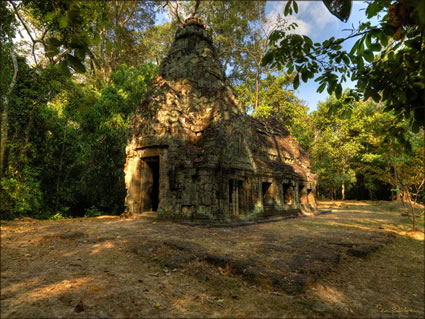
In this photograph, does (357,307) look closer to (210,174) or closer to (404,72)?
(404,72)

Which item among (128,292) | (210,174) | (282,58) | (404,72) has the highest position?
(282,58)

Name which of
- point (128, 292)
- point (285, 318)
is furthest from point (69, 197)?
point (285, 318)

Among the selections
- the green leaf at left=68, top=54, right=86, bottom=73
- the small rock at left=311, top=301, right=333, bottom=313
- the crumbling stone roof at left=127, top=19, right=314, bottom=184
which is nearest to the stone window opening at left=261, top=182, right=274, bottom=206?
the crumbling stone roof at left=127, top=19, right=314, bottom=184

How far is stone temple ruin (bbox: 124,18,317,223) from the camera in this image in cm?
1120

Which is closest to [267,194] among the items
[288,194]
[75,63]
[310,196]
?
[288,194]

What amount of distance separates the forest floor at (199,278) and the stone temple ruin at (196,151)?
12.9 feet

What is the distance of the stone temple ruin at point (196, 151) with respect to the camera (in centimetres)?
1120

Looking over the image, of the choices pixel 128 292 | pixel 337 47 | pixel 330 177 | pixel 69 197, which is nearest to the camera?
pixel 337 47

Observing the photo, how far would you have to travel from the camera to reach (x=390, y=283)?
17.3 ft

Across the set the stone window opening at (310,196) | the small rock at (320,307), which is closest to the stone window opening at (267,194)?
the stone window opening at (310,196)

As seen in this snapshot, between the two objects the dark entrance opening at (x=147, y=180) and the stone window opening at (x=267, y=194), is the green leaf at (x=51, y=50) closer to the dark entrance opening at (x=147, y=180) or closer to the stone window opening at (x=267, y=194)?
the dark entrance opening at (x=147, y=180)

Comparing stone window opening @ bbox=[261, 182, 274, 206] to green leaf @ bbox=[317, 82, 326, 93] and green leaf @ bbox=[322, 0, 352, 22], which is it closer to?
green leaf @ bbox=[317, 82, 326, 93]

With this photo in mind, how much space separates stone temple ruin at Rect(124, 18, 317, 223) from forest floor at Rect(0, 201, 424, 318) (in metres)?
3.95

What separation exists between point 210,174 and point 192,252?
17.5 ft
